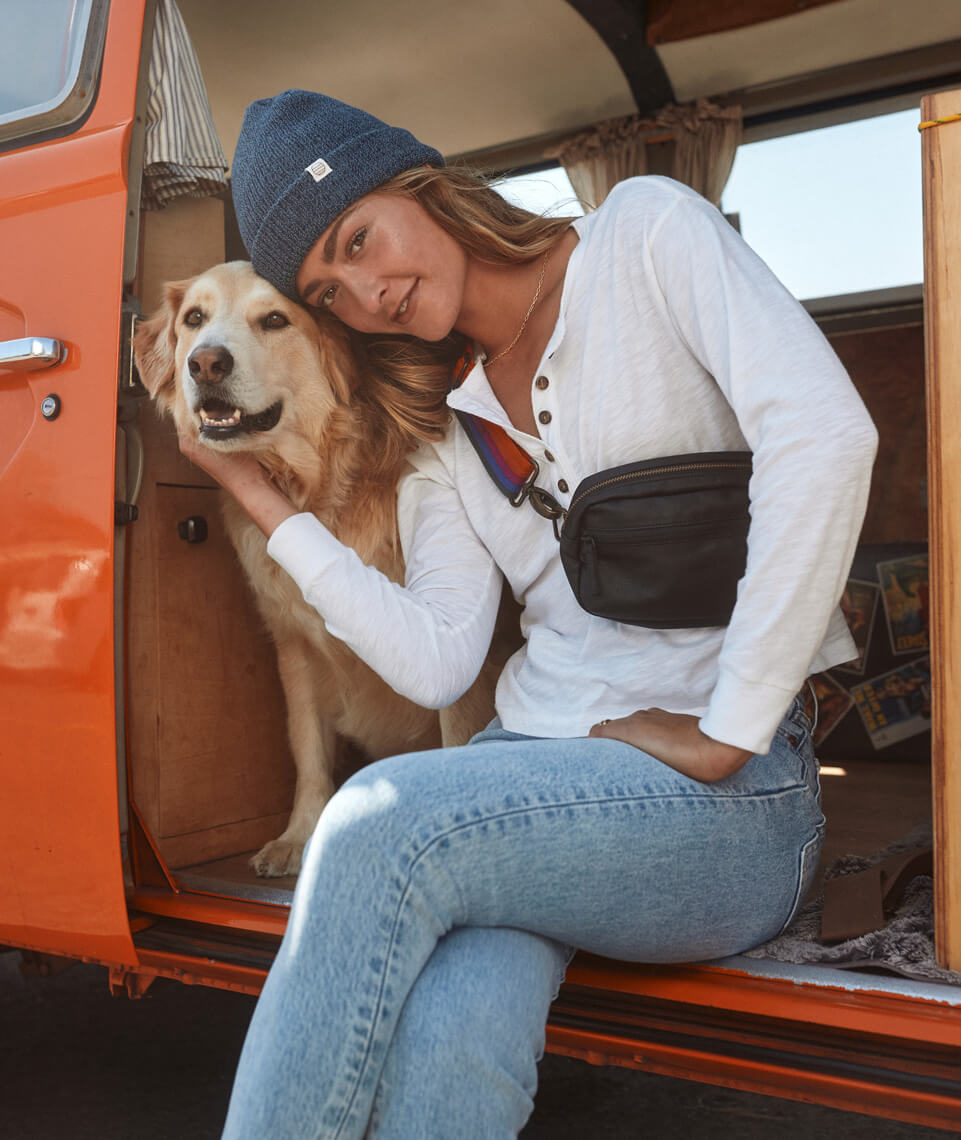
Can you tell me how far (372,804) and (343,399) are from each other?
107cm

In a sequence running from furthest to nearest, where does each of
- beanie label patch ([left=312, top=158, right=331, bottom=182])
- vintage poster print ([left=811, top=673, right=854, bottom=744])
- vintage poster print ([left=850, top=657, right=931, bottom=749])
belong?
vintage poster print ([left=811, top=673, right=854, bottom=744])
vintage poster print ([left=850, top=657, right=931, bottom=749])
beanie label patch ([left=312, top=158, right=331, bottom=182])

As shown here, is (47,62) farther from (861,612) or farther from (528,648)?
(861,612)

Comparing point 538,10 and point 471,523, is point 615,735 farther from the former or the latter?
point 538,10

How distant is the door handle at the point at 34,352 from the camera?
5.06 ft

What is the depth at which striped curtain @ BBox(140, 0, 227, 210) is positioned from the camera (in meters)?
1.70

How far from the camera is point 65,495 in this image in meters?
1.54

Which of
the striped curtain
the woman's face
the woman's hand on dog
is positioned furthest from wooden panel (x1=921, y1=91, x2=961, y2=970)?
the striped curtain

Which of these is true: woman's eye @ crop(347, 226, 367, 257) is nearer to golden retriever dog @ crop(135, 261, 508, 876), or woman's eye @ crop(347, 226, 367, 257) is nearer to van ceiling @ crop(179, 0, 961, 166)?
golden retriever dog @ crop(135, 261, 508, 876)

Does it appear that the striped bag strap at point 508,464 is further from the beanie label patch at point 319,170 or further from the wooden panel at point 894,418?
the wooden panel at point 894,418

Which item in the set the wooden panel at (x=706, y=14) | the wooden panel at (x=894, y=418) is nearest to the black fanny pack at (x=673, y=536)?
the wooden panel at (x=706, y=14)

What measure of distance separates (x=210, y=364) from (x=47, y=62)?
1.89ft

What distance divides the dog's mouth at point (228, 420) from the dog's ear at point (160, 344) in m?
0.09

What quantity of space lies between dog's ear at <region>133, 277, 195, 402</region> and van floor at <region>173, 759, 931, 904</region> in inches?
33.3

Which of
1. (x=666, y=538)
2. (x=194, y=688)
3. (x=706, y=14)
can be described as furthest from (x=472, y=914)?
(x=706, y=14)
